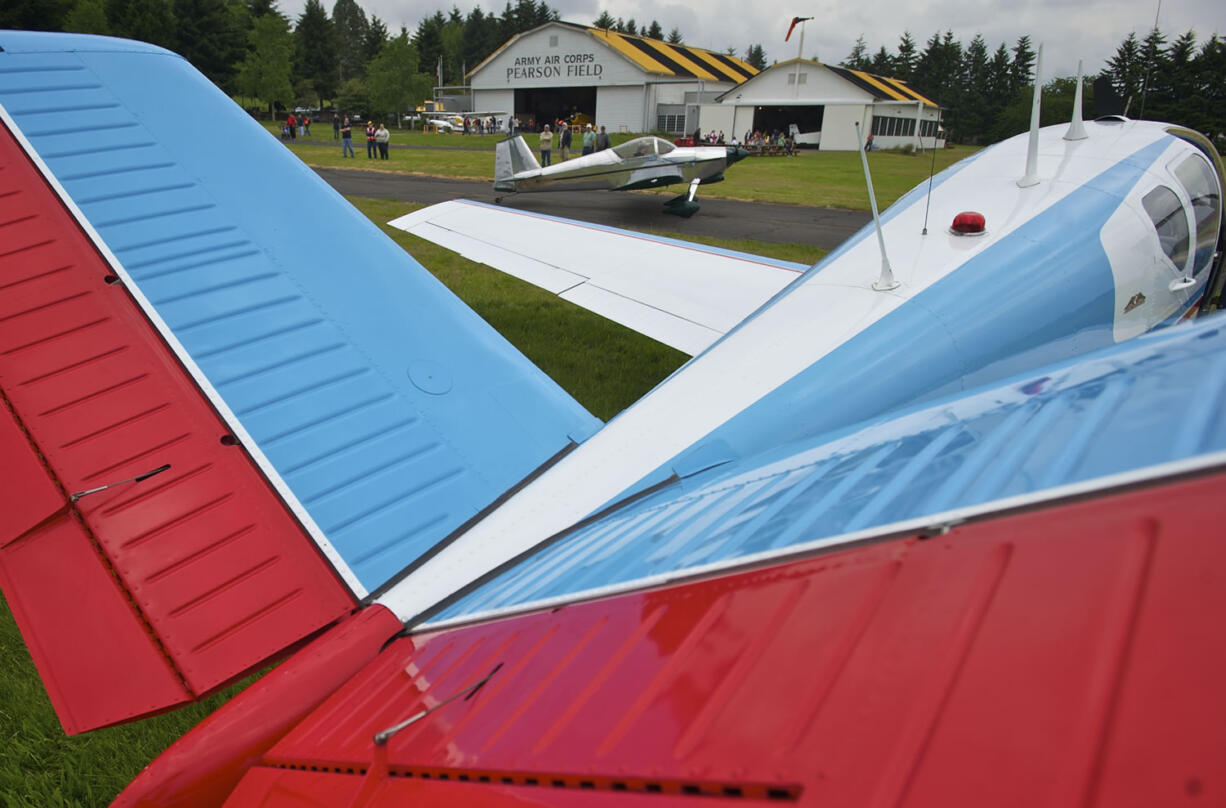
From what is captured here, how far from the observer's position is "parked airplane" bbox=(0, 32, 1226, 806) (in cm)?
81

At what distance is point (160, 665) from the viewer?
62.6 inches

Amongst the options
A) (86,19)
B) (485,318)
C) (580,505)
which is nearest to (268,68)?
(86,19)

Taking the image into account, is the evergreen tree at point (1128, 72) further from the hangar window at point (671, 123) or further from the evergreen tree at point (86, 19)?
the evergreen tree at point (86, 19)

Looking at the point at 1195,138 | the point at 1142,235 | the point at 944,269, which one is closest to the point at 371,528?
the point at 944,269

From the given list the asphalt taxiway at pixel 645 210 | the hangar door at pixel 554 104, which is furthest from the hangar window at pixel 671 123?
the asphalt taxiway at pixel 645 210

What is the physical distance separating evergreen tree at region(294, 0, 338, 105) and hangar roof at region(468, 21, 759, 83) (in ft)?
76.6

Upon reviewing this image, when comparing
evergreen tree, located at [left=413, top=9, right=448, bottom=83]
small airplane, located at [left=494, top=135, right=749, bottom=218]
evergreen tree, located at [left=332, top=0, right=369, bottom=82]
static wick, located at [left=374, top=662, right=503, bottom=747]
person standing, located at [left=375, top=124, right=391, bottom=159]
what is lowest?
static wick, located at [left=374, top=662, right=503, bottom=747]

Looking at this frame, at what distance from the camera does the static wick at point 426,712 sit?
3.90ft

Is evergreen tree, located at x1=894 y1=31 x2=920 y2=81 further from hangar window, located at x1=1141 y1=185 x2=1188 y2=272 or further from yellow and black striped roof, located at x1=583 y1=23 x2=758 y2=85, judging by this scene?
hangar window, located at x1=1141 y1=185 x2=1188 y2=272

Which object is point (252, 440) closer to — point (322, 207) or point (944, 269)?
point (322, 207)

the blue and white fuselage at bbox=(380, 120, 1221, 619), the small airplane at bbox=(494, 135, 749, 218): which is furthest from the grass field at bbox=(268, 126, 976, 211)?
the blue and white fuselage at bbox=(380, 120, 1221, 619)

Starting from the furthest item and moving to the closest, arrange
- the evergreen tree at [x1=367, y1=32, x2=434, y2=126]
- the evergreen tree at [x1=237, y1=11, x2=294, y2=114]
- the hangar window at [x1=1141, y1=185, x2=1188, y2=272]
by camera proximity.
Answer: the evergreen tree at [x1=367, y1=32, x2=434, y2=126] < the evergreen tree at [x1=237, y1=11, x2=294, y2=114] < the hangar window at [x1=1141, y1=185, x2=1188, y2=272]

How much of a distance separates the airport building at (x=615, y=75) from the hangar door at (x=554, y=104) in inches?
289

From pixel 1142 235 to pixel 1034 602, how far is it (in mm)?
3544
